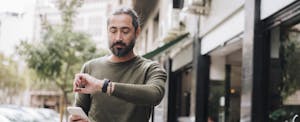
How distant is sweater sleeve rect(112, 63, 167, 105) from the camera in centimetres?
158

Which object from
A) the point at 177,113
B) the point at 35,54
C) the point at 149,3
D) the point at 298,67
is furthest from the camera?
the point at 35,54

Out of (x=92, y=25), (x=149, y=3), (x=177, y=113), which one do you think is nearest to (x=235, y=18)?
(x=177, y=113)

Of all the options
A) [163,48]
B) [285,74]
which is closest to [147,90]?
A: [285,74]

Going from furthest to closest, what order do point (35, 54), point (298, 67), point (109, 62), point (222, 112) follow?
point (35, 54)
point (222, 112)
point (298, 67)
point (109, 62)

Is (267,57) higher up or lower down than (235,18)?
lower down

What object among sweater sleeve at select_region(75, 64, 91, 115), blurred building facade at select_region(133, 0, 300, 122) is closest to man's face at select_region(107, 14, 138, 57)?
sweater sleeve at select_region(75, 64, 91, 115)

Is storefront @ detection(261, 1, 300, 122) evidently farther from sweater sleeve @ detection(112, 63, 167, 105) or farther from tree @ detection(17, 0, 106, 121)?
tree @ detection(17, 0, 106, 121)

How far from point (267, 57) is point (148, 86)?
421cm

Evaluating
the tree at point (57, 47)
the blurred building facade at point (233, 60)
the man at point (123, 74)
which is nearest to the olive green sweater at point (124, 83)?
the man at point (123, 74)

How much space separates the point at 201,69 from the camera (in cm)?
925

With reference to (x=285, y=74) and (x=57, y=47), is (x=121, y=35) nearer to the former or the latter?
(x=285, y=74)

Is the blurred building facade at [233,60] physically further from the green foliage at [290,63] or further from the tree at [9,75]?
the tree at [9,75]

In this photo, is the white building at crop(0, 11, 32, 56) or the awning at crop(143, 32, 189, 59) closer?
the awning at crop(143, 32, 189, 59)

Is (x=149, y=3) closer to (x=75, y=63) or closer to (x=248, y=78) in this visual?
(x=75, y=63)
